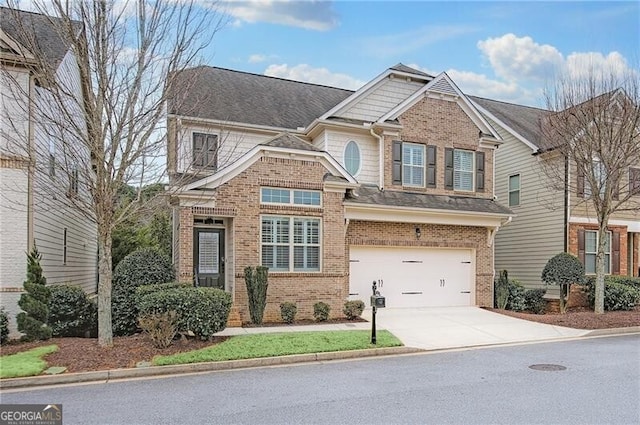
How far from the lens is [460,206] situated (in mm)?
15602

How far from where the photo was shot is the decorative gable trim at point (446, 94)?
1559cm

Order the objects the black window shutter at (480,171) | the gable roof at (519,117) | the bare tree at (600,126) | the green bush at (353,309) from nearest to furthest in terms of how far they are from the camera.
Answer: the green bush at (353,309)
the bare tree at (600,126)
the black window shutter at (480,171)
the gable roof at (519,117)

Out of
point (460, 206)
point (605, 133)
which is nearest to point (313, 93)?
point (460, 206)

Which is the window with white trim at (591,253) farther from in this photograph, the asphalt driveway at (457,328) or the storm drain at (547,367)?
the storm drain at (547,367)

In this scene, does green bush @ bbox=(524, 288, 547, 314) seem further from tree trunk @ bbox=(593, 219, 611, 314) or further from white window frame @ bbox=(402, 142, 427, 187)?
white window frame @ bbox=(402, 142, 427, 187)

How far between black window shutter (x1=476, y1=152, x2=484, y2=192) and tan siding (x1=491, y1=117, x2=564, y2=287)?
2.72 metres

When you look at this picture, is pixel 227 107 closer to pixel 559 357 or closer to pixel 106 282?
pixel 106 282

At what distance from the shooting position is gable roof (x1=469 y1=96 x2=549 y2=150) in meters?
19.3

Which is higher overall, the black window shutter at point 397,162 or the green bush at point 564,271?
the black window shutter at point 397,162

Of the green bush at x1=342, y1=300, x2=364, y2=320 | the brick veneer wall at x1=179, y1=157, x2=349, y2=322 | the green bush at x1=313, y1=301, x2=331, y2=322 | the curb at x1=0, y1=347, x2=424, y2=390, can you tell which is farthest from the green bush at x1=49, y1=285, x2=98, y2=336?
the green bush at x1=342, y1=300, x2=364, y2=320

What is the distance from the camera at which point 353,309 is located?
513 inches

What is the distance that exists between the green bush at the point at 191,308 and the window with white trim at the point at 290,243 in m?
3.77

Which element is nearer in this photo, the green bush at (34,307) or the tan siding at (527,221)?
the green bush at (34,307)

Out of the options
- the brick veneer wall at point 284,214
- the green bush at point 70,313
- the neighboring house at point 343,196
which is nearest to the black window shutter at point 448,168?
the neighboring house at point 343,196
